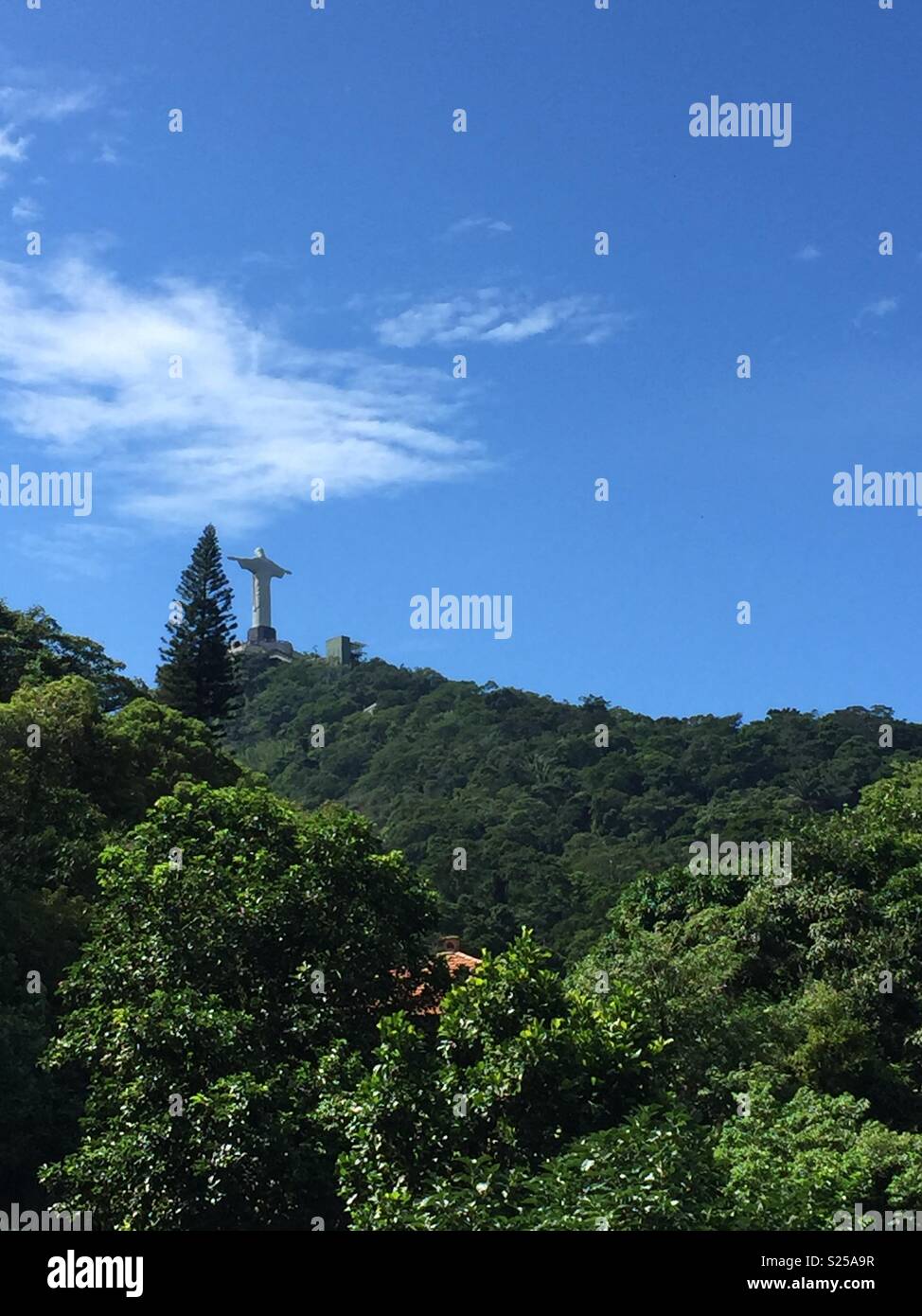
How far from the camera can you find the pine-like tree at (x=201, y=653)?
39.8 meters

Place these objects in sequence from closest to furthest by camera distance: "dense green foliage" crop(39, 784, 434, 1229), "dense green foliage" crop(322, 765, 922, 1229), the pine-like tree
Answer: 1. "dense green foliage" crop(322, 765, 922, 1229)
2. "dense green foliage" crop(39, 784, 434, 1229)
3. the pine-like tree

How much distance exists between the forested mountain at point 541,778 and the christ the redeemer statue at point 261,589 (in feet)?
36.5

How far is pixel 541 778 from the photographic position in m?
70.7

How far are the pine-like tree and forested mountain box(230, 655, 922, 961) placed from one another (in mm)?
3800

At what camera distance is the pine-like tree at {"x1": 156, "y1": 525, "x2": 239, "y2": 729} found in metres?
39.8

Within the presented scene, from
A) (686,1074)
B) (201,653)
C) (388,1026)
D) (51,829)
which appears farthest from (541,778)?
(388,1026)

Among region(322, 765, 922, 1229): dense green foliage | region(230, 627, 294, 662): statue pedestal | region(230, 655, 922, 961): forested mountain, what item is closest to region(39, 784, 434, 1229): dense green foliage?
region(322, 765, 922, 1229): dense green foliage

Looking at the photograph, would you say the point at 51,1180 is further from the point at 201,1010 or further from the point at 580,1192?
the point at 580,1192

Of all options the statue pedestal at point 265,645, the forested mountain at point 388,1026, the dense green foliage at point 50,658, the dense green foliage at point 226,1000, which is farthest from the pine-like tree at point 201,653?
the statue pedestal at point 265,645

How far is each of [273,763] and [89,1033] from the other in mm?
67242

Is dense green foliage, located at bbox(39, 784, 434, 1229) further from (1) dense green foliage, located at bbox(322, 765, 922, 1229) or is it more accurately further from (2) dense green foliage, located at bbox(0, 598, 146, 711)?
(2) dense green foliage, located at bbox(0, 598, 146, 711)

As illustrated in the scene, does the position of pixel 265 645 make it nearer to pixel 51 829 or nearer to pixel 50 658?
pixel 50 658

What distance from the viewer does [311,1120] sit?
13031mm
